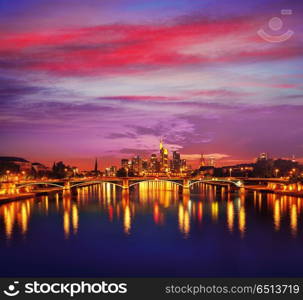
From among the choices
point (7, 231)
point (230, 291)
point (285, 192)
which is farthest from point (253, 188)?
point (230, 291)

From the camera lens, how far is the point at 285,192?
252ft

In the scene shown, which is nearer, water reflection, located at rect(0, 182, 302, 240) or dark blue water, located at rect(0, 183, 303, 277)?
dark blue water, located at rect(0, 183, 303, 277)

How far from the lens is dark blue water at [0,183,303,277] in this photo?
88.2ft

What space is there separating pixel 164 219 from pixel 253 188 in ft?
155

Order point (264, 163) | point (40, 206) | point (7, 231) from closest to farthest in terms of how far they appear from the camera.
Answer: point (7, 231), point (40, 206), point (264, 163)

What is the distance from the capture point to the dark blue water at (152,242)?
1058 inches

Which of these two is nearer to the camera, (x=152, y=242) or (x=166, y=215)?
(x=152, y=242)

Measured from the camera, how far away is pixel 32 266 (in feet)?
89.6

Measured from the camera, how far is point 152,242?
3459 cm

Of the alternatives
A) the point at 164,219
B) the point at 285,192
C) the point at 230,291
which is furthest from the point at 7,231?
the point at 285,192

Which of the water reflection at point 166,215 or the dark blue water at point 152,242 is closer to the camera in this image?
the dark blue water at point 152,242

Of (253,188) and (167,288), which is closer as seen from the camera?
(167,288)

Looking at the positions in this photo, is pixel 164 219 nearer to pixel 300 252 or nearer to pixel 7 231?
pixel 7 231

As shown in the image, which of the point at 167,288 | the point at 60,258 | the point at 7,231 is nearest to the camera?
the point at 167,288
